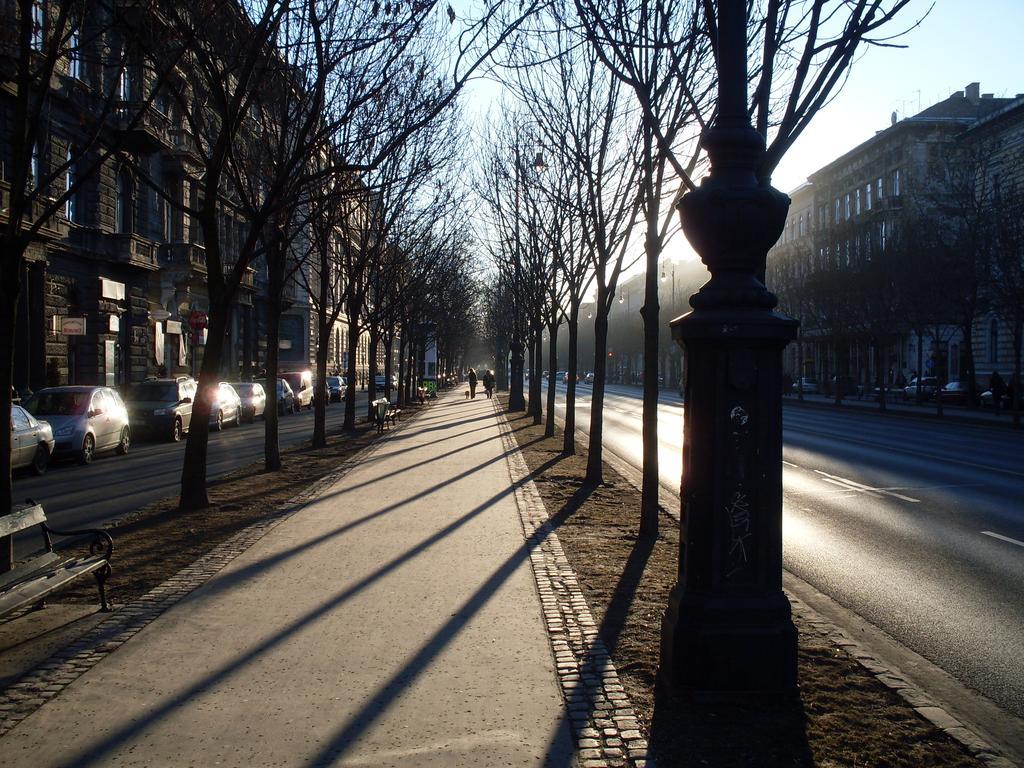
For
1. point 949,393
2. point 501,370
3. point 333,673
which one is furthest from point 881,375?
point 333,673

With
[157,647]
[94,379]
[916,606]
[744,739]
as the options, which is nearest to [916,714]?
[744,739]

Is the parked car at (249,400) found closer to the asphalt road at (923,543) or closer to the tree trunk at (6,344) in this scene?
the asphalt road at (923,543)

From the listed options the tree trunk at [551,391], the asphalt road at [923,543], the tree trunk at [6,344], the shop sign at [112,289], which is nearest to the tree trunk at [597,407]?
the asphalt road at [923,543]

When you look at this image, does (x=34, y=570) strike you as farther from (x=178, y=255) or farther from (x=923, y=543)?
(x=178, y=255)

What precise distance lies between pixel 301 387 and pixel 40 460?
26.8 m

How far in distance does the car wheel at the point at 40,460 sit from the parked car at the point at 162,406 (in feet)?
22.6

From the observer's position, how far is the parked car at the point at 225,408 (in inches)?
1104

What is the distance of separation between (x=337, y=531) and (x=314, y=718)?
5517 mm

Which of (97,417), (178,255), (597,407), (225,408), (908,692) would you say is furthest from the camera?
(178,255)

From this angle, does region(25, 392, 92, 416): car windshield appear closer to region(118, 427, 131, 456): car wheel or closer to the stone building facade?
region(118, 427, 131, 456): car wheel

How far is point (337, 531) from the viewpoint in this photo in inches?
395

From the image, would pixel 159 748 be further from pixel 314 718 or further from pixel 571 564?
pixel 571 564

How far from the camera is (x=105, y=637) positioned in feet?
19.5

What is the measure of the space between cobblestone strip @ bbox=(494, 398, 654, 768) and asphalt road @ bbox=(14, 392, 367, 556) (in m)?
5.30
